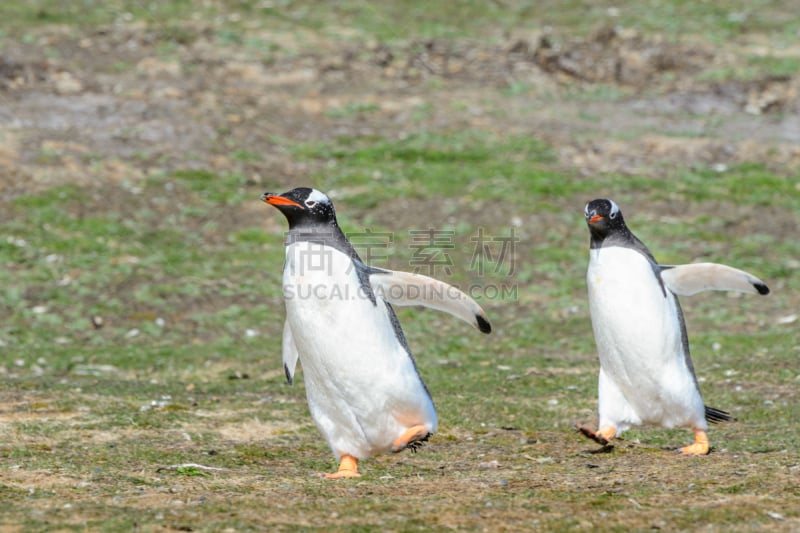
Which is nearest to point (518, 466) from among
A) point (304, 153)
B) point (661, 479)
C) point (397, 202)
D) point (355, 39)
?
point (661, 479)

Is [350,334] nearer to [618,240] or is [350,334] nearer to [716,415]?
[618,240]

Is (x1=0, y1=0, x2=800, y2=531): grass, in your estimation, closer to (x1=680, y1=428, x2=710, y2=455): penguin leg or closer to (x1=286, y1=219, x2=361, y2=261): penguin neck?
(x1=680, y1=428, x2=710, y2=455): penguin leg

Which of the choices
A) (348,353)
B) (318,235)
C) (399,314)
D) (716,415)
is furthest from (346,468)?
(399,314)

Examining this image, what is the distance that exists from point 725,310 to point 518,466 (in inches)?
274

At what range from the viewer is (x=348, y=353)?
6.24 metres

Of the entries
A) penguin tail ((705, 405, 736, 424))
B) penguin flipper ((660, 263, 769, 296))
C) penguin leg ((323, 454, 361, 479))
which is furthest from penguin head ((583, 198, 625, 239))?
penguin leg ((323, 454, 361, 479))

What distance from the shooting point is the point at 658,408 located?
7.36m

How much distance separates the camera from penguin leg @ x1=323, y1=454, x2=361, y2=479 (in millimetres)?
6224

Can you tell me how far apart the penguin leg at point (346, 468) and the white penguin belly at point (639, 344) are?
1.99 meters

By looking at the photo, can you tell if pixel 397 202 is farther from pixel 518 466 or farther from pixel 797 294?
pixel 518 466

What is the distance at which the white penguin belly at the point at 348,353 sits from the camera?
624 cm

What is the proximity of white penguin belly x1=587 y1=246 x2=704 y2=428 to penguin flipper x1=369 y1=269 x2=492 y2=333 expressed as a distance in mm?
1256

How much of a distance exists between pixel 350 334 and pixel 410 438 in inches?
29.8

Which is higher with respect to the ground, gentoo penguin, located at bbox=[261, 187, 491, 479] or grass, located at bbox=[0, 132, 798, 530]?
gentoo penguin, located at bbox=[261, 187, 491, 479]
